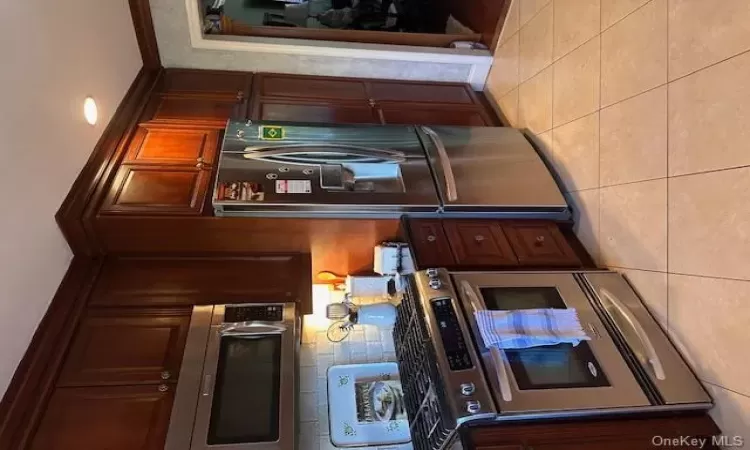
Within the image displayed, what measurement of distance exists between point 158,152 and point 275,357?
2.83ft

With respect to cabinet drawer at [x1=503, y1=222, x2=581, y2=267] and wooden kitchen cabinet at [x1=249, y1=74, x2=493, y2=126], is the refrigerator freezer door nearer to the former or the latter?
cabinet drawer at [x1=503, y1=222, x2=581, y2=267]

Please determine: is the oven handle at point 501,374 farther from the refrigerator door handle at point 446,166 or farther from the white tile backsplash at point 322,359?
the refrigerator door handle at point 446,166

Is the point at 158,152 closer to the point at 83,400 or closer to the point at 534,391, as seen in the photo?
the point at 83,400

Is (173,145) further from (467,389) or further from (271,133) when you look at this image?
(467,389)

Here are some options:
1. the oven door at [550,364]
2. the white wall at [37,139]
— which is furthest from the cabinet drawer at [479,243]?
the white wall at [37,139]

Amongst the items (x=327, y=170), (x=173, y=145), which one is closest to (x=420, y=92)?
(x=327, y=170)

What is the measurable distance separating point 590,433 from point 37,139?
1.55 m

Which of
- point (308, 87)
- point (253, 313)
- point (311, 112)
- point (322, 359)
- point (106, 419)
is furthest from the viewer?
point (308, 87)

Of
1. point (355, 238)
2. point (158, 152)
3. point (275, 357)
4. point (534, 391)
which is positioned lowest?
point (534, 391)

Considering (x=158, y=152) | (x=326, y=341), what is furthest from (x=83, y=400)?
(x=158, y=152)

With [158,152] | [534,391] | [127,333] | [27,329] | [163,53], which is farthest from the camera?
[163,53]

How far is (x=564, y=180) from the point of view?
180 centimetres

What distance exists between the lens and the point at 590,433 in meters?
1.13

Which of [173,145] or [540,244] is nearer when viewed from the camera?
[540,244]
